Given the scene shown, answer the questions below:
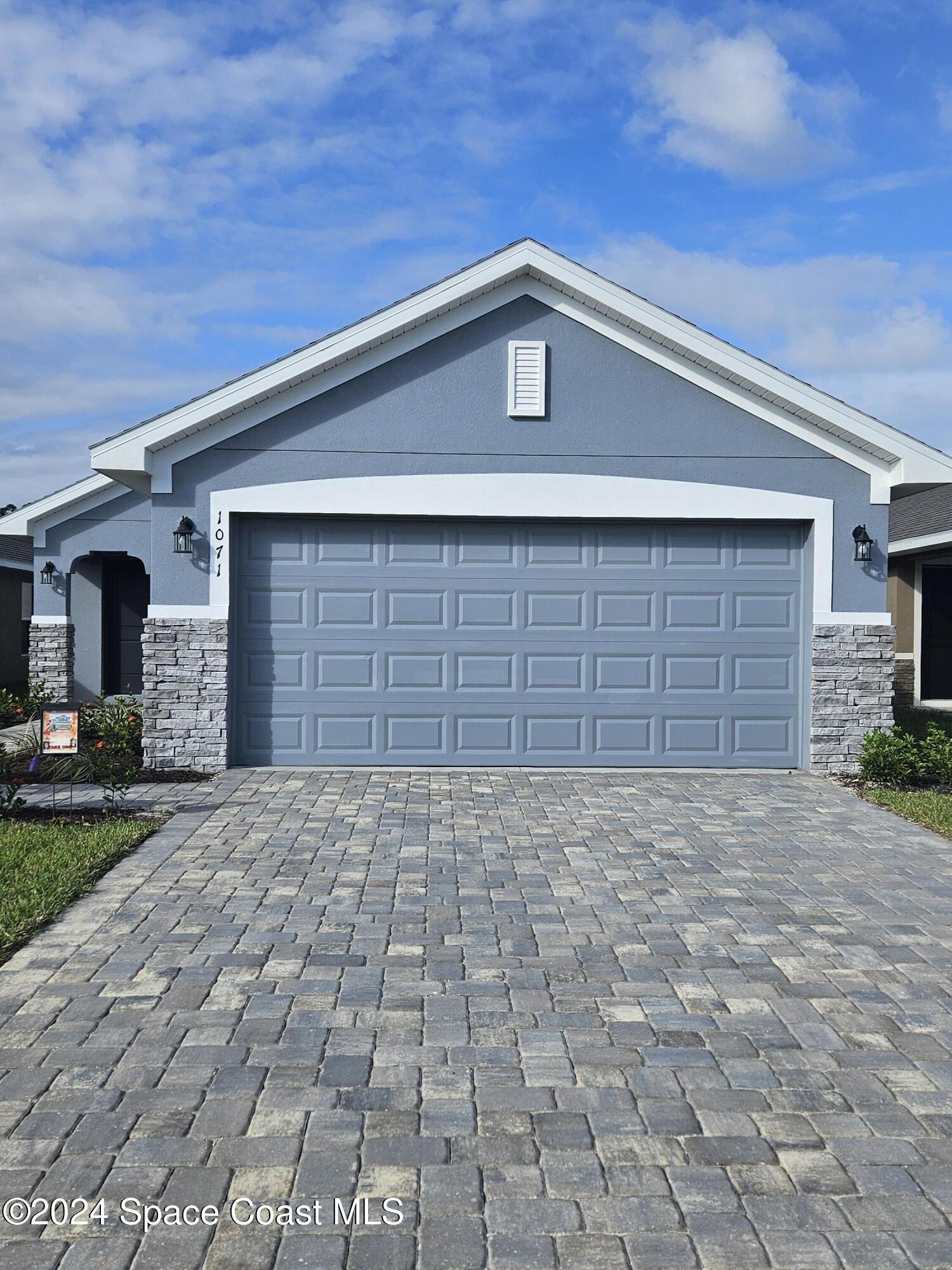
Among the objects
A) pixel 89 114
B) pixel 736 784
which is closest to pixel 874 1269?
pixel 736 784

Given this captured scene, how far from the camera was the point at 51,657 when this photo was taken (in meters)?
17.3

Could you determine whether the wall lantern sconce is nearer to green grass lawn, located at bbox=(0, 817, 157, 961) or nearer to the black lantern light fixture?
the black lantern light fixture

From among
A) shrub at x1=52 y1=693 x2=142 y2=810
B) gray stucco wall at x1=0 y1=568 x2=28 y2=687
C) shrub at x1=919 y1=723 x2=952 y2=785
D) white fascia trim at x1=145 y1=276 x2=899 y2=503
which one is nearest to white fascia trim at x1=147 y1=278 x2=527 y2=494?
white fascia trim at x1=145 y1=276 x2=899 y2=503

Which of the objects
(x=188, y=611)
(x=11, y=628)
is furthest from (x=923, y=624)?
(x=11, y=628)

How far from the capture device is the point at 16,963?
5020 mm

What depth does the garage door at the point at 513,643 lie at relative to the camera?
10914 mm

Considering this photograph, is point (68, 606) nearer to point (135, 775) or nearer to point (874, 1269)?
point (135, 775)

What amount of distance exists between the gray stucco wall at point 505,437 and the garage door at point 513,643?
0.59m

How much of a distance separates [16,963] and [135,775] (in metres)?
5.43

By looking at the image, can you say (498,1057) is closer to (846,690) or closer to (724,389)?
(846,690)

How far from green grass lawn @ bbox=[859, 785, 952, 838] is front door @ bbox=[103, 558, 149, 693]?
1321cm

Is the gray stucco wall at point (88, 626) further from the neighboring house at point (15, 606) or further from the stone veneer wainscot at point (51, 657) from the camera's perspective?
the neighboring house at point (15, 606)

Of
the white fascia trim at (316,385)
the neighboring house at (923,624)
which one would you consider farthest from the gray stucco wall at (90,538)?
the neighboring house at (923,624)

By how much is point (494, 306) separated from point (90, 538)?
9.77 m
